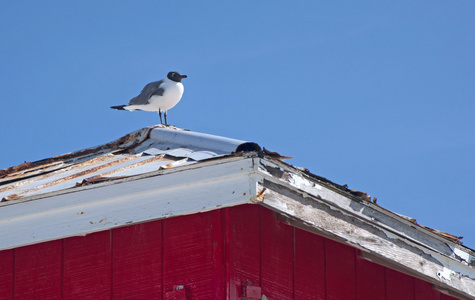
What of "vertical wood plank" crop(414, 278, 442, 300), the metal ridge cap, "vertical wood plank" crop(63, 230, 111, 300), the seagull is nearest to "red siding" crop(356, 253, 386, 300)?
"vertical wood plank" crop(414, 278, 442, 300)

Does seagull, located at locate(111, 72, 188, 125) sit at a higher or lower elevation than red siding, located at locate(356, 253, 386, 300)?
higher

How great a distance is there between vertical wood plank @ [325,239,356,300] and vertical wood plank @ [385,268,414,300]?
0.28 metres

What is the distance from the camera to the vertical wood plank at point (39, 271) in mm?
4324

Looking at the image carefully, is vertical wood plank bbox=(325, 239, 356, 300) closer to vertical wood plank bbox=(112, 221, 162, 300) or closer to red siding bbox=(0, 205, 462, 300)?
red siding bbox=(0, 205, 462, 300)

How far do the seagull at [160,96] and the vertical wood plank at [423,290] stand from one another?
746cm

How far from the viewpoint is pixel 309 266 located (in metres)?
4.23

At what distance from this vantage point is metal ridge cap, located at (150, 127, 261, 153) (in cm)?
396

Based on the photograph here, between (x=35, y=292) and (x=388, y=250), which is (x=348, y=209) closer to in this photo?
(x=388, y=250)

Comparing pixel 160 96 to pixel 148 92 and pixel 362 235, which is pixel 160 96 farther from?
pixel 362 235

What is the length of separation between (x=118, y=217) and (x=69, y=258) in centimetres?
45

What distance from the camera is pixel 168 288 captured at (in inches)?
155

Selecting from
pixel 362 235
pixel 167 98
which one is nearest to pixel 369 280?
pixel 362 235

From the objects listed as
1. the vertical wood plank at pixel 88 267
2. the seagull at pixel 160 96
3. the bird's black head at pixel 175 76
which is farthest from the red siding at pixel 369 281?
the bird's black head at pixel 175 76

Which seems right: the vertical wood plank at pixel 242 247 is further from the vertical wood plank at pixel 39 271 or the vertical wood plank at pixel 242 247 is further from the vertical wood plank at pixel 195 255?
the vertical wood plank at pixel 39 271
